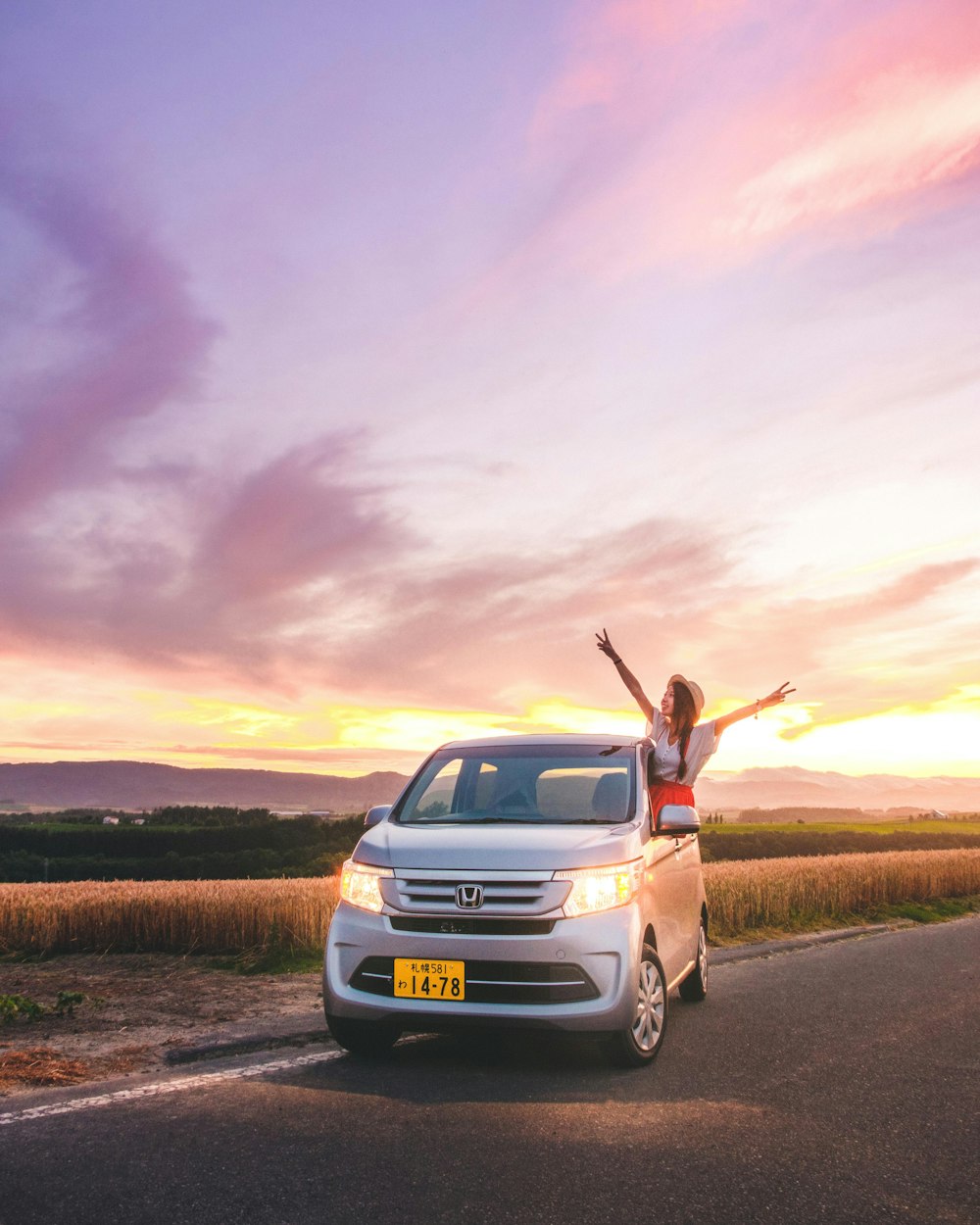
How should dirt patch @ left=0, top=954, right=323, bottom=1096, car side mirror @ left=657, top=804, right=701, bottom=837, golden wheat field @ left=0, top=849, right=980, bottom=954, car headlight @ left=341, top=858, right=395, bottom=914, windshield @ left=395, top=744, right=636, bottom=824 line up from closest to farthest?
Answer: car headlight @ left=341, top=858, right=395, bottom=914
dirt patch @ left=0, top=954, right=323, bottom=1096
car side mirror @ left=657, top=804, right=701, bottom=837
windshield @ left=395, top=744, right=636, bottom=824
golden wheat field @ left=0, top=849, right=980, bottom=954

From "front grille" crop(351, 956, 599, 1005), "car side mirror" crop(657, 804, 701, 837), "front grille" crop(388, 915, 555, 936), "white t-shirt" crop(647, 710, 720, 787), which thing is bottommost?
"front grille" crop(351, 956, 599, 1005)

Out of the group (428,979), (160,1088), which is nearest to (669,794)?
(428,979)

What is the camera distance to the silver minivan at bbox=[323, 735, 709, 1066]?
20.7 ft

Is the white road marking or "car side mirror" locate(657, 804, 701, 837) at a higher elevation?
"car side mirror" locate(657, 804, 701, 837)

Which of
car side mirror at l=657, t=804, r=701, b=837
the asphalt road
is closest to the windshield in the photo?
car side mirror at l=657, t=804, r=701, b=837

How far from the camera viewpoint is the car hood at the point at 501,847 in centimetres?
651

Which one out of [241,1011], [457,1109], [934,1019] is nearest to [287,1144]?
[457,1109]

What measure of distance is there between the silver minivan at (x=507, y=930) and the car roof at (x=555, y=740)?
81cm

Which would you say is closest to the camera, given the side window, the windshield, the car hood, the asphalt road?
the asphalt road

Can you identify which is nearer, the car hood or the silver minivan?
the silver minivan

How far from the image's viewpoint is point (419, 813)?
7777 mm

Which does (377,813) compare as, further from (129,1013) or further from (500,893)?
(129,1013)

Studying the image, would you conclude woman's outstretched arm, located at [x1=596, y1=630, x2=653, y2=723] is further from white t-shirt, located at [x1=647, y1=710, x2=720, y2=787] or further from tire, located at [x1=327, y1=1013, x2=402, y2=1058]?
tire, located at [x1=327, y1=1013, x2=402, y2=1058]

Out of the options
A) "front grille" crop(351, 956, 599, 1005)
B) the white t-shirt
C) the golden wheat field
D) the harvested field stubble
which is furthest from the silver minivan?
the harvested field stubble
